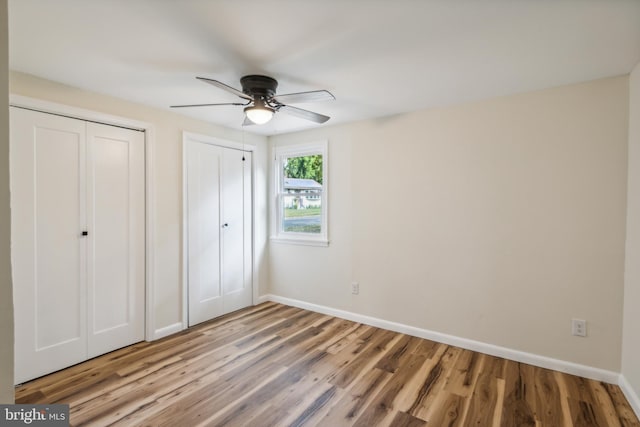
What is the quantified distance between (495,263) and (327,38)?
2353 mm

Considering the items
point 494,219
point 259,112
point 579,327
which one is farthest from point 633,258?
point 259,112

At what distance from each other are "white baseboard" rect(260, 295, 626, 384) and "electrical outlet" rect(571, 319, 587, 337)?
25 cm

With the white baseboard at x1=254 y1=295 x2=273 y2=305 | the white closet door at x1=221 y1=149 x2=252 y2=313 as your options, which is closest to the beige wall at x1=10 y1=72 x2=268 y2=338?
the white closet door at x1=221 y1=149 x2=252 y2=313

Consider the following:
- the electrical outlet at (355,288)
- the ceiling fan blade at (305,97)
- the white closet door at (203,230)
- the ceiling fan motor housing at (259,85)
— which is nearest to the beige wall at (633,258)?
the ceiling fan blade at (305,97)

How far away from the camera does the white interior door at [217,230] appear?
3492 mm

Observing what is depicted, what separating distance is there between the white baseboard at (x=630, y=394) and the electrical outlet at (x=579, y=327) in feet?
1.12

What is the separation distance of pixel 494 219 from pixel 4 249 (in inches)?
122

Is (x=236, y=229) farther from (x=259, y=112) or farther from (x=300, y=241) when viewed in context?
(x=259, y=112)

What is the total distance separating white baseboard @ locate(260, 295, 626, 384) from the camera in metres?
2.41

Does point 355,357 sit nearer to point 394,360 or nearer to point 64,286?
point 394,360

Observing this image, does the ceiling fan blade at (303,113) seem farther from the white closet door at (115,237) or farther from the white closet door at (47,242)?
the white closet door at (47,242)

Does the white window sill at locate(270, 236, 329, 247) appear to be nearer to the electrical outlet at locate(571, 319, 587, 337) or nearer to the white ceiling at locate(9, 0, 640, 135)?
the white ceiling at locate(9, 0, 640, 135)

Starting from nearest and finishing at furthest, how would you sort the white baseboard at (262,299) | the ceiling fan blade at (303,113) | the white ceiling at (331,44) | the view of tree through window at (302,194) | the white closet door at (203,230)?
the white ceiling at (331,44), the ceiling fan blade at (303,113), the white closet door at (203,230), the view of tree through window at (302,194), the white baseboard at (262,299)

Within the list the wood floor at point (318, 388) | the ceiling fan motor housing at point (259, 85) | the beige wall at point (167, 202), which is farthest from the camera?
the beige wall at point (167, 202)
